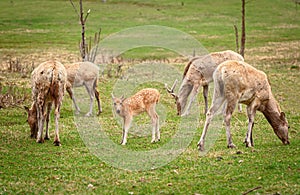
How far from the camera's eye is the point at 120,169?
11.2 meters

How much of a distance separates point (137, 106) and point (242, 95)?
297 centimetres

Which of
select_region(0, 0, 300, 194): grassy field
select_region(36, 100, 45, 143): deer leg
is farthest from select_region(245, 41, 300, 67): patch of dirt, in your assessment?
select_region(36, 100, 45, 143): deer leg

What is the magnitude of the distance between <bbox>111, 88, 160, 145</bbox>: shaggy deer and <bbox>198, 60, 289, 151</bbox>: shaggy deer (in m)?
2.08

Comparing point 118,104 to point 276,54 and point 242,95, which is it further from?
point 276,54

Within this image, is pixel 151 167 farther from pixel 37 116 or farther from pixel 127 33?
pixel 127 33

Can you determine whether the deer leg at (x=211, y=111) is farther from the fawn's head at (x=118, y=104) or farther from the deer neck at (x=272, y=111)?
the fawn's head at (x=118, y=104)

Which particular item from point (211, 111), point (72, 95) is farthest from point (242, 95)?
point (72, 95)

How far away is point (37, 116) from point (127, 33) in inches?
1429

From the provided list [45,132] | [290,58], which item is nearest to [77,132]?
[45,132]

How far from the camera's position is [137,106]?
573 inches

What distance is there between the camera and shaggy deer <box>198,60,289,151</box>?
42.3ft

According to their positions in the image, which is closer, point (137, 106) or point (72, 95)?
point (137, 106)

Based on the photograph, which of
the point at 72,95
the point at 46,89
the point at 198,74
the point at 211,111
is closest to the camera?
the point at 211,111

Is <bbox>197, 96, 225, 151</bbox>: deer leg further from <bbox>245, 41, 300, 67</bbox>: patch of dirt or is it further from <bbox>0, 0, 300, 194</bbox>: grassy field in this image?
<bbox>245, 41, 300, 67</bbox>: patch of dirt
